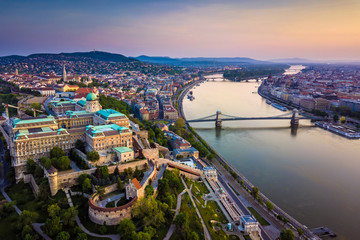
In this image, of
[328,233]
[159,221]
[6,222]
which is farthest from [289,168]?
[6,222]

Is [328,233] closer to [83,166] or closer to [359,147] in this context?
[83,166]

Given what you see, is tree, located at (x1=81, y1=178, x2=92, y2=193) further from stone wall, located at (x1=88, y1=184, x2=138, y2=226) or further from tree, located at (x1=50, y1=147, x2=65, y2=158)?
tree, located at (x1=50, y1=147, x2=65, y2=158)

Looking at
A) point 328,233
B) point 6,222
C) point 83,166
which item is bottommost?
point 328,233

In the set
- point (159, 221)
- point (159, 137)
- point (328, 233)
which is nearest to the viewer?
point (159, 221)

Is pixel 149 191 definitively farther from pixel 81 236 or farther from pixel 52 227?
pixel 52 227

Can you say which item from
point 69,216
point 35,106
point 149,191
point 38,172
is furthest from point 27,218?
point 35,106

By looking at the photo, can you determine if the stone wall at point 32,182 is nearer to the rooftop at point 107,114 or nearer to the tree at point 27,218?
the tree at point 27,218

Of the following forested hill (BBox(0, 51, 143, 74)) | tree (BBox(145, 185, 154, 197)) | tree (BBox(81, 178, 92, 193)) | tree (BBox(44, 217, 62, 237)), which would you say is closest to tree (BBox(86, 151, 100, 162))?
tree (BBox(81, 178, 92, 193))
